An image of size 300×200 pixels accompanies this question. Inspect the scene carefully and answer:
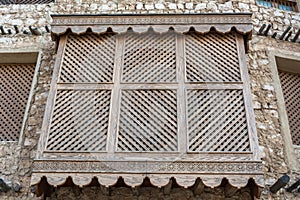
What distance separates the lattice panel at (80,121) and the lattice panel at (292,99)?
334 centimetres

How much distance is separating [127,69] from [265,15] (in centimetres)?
357

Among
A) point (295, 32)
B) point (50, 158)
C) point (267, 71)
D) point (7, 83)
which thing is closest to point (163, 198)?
point (50, 158)

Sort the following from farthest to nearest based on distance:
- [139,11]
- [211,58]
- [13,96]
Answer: [139,11]
[13,96]
[211,58]

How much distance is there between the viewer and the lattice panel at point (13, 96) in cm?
687

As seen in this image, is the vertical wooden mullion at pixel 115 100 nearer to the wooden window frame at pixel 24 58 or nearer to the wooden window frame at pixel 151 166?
the wooden window frame at pixel 151 166

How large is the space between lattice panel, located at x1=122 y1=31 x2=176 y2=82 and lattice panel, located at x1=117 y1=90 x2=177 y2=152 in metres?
0.28

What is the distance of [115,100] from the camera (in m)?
5.80

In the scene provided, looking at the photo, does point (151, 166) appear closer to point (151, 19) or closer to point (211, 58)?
point (211, 58)

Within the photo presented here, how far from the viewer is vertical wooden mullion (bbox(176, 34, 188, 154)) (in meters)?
5.37

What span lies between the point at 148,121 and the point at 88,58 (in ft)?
5.05

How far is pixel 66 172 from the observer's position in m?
5.14

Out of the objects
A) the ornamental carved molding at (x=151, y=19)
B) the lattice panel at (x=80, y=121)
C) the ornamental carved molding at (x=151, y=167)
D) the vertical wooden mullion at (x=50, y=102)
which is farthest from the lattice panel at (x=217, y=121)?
the vertical wooden mullion at (x=50, y=102)

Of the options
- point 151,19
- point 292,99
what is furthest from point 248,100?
point 151,19

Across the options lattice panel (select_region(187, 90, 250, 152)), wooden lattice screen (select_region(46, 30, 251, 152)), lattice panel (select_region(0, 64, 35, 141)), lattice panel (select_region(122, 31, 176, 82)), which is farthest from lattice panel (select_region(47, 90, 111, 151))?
lattice panel (select_region(0, 64, 35, 141))
